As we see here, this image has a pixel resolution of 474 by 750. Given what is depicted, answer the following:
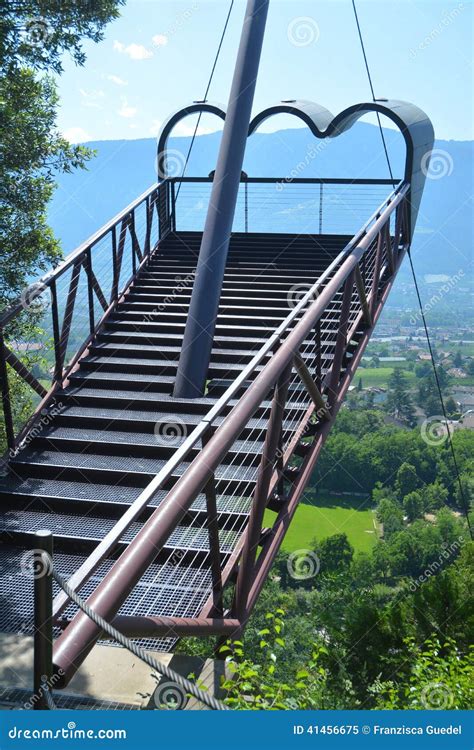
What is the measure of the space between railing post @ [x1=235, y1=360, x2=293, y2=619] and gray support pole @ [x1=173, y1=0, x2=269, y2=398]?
2092 mm

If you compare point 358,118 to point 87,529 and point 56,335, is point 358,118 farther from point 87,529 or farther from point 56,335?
point 87,529

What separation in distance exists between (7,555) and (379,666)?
12.7 ft

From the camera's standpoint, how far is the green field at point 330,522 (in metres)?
53.3

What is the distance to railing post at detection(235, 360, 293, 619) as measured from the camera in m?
3.88

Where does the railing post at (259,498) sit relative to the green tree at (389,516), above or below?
below

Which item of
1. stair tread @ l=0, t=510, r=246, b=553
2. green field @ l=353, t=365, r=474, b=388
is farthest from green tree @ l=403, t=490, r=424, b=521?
stair tread @ l=0, t=510, r=246, b=553

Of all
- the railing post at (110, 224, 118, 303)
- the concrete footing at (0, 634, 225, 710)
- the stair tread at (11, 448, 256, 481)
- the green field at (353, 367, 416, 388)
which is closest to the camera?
the concrete footing at (0, 634, 225, 710)

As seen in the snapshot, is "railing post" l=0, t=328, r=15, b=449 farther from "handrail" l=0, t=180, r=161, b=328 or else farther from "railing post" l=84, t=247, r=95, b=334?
"railing post" l=84, t=247, r=95, b=334

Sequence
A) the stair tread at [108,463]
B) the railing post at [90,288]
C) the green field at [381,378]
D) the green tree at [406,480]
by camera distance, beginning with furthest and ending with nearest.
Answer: the green field at [381,378], the green tree at [406,480], the railing post at [90,288], the stair tread at [108,463]

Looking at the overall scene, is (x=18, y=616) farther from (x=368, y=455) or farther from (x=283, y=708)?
(x=368, y=455)

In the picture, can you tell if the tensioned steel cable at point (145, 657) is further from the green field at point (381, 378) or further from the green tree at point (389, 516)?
the green field at point (381, 378)

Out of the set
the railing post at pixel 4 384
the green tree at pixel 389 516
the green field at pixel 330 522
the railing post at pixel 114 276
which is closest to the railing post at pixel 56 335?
the railing post at pixel 4 384

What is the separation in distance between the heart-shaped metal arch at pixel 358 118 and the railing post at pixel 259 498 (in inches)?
220

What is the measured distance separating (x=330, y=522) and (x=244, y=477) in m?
53.3
